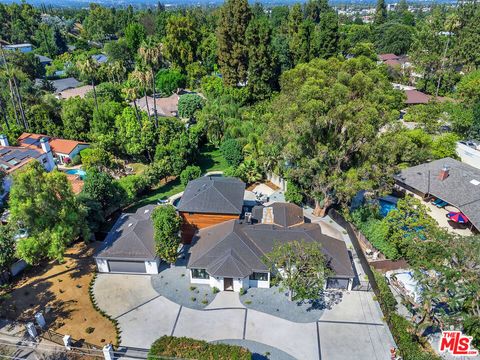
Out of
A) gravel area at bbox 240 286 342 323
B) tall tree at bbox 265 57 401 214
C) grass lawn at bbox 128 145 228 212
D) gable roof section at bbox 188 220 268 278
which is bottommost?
gravel area at bbox 240 286 342 323

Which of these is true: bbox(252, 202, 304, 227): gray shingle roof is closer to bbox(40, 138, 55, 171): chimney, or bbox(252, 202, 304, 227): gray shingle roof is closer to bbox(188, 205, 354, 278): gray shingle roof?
bbox(188, 205, 354, 278): gray shingle roof

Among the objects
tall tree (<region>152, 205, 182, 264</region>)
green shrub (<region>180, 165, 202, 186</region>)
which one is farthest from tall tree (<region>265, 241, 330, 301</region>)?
green shrub (<region>180, 165, 202, 186</region>)

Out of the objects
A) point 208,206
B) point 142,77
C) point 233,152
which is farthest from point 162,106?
point 208,206

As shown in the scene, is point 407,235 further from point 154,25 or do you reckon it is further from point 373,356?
point 154,25

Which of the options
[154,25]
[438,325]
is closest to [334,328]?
[438,325]

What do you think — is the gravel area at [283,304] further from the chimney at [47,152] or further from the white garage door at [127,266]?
the chimney at [47,152]

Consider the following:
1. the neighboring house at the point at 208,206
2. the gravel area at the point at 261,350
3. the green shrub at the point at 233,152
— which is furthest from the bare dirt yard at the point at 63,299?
the green shrub at the point at 233,152

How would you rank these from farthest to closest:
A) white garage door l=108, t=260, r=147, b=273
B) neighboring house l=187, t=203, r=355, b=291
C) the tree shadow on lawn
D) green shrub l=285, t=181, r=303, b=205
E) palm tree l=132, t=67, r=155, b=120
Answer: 1. palm tree l=132, t=67, r=155, b=120
2. green shrub l=285, t=181, r=303, b=205
3. white garage door l=108, t=260, r=147, b=273
4. neighboring house l=187, t=203, r=355, b=291
5. the tree shadow on lawn
